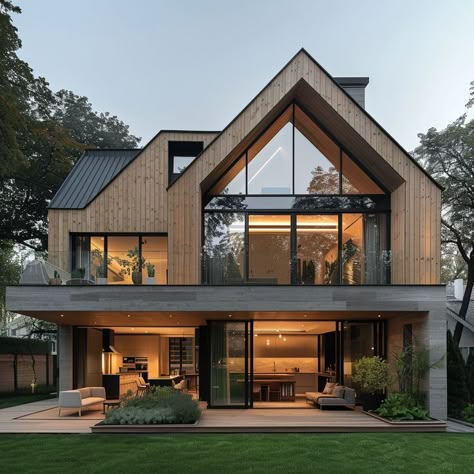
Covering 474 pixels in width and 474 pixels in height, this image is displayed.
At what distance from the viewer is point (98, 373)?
21188 mm

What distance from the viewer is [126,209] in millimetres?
19453

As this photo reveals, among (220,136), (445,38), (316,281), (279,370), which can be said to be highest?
(445,38)

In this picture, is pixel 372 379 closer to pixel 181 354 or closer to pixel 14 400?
pixel 181 354

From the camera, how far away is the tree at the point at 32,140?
1614 cm

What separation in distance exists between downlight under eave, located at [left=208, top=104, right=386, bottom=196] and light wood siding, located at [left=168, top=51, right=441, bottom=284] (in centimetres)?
140

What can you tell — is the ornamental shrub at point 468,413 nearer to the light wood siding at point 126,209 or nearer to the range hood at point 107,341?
the light wood siding at point 126,209

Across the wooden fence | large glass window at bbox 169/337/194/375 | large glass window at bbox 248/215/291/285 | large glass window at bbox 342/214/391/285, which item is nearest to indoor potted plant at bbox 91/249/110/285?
large glass window at bbox 248/215/291/285

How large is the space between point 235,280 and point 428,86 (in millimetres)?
70901

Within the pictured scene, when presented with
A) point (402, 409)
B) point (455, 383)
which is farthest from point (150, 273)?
point (455, 383)

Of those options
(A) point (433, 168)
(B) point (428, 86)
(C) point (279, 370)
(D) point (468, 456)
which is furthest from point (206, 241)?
(B) point (428, 86)

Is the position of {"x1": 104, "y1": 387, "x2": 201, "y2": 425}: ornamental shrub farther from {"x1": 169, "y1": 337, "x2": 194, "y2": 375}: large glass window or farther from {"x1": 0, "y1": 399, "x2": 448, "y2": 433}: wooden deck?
{"x1": 169, "y1": 337, "x2": 194, "y2": 375}: large glass window

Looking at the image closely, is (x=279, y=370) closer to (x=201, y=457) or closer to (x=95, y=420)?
(x=95, y=420)

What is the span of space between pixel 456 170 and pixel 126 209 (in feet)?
46.4

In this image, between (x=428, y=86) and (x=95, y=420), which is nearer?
(x=95, y=420)
